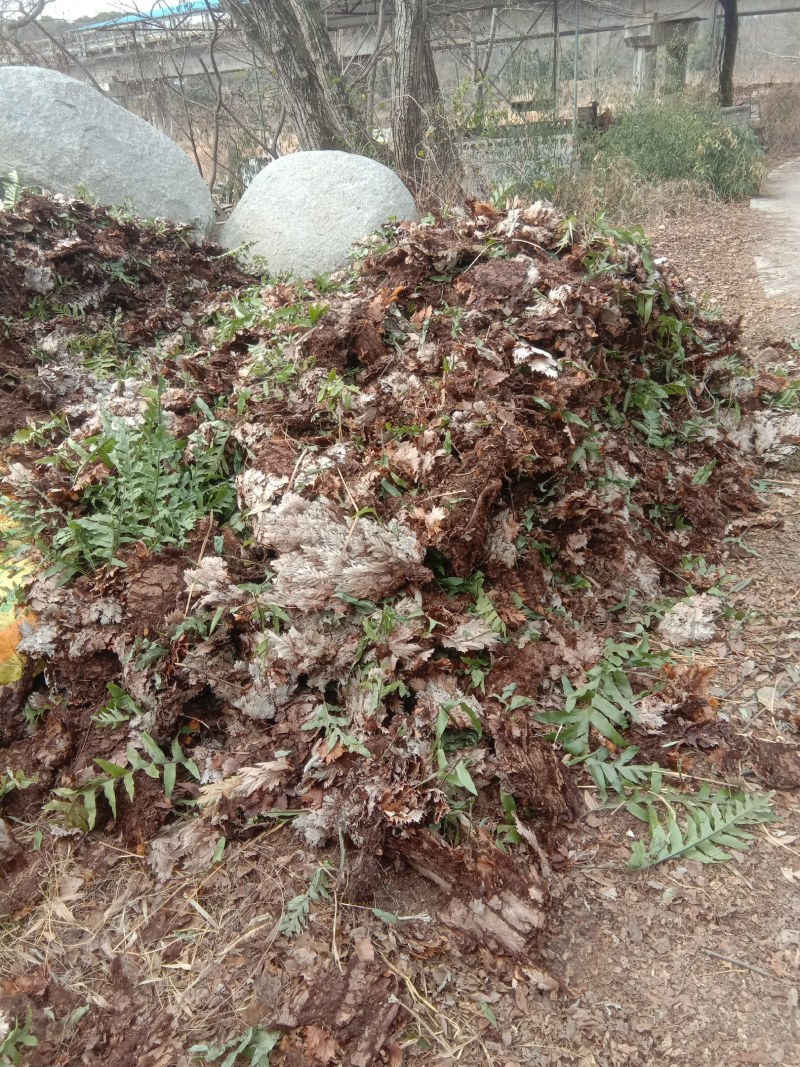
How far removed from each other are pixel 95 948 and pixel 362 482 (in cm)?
159

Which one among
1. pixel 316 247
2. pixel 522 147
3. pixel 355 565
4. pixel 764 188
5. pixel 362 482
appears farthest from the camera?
pixel 764 188

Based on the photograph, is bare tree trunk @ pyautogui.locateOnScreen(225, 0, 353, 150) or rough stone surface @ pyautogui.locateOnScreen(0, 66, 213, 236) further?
bare tree trunk @ pyautogui.locateOnScreen(225, 0, 353, 150)

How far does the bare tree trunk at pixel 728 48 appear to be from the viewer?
1214 centimetres

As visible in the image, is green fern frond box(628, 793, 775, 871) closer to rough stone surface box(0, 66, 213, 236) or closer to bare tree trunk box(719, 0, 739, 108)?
rough stone surface box(0, 66, 213, 236)

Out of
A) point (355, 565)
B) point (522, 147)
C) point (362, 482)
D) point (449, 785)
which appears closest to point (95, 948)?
point (449, 785)

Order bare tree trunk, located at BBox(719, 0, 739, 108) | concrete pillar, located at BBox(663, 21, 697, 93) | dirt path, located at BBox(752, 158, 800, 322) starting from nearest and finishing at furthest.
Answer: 1. dirt path, located at BBox(752, 158, 800, 322)
2. concrete pillar, located at BBox(663, 21, 697, 93)
3. bare tree trunk, located at BBox(719, 0, 739, 108)

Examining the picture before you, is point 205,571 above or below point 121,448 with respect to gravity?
below

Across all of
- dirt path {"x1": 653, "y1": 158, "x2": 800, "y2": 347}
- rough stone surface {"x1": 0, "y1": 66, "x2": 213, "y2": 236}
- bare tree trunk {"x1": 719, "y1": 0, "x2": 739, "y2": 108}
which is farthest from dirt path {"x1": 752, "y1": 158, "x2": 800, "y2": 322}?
rough stone surface {"x1": 0, "y1": 66, "x2": 213, "y2": 236}

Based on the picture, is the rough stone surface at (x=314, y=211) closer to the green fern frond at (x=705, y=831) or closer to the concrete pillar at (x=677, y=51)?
the green fern frond at (x=705, y=831)

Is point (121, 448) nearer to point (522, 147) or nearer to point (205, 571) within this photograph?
point (205, 571)

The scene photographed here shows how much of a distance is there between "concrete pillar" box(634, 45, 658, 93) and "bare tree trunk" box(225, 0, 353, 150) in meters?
6.90

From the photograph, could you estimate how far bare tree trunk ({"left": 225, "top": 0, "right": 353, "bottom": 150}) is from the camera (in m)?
6.59

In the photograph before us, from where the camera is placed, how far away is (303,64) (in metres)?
6.83

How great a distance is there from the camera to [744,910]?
1.85 metres
